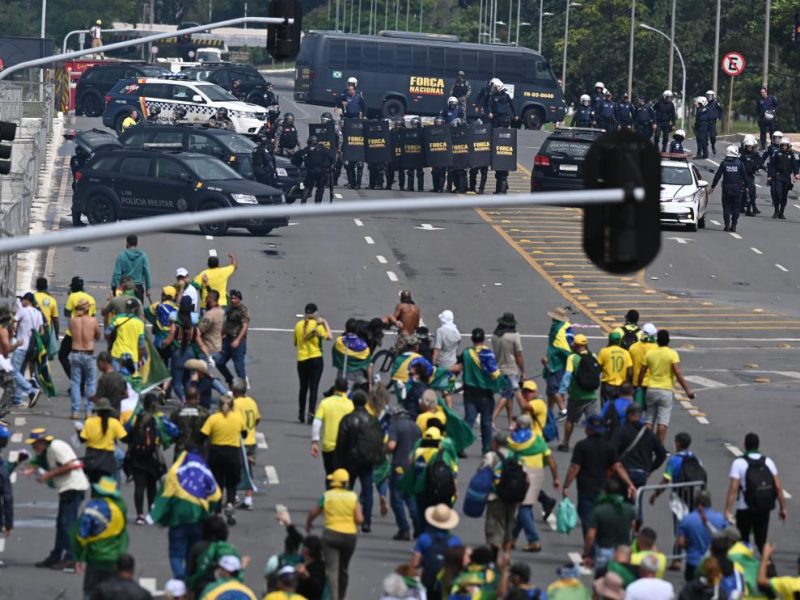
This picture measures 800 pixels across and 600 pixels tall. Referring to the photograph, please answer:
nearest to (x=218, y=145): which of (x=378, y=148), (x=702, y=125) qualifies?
(x=378, y=148)

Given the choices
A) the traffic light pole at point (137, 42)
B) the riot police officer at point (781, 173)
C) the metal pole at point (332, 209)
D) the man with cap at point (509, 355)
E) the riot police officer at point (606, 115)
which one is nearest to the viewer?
the metal pole at point (332, 209)

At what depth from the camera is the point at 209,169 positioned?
124ft

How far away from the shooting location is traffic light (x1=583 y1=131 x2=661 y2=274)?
1113 cm

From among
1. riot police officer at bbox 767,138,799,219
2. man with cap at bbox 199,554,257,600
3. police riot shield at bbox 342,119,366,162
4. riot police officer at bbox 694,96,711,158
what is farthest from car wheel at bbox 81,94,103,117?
man with cap at bbox 199,554,257,600

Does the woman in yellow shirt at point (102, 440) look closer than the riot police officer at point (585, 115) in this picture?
Yes

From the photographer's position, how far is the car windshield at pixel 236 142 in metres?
41.4

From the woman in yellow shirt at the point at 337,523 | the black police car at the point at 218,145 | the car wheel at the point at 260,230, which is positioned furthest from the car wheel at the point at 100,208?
the woman in yellow shirt at the point at 337,523

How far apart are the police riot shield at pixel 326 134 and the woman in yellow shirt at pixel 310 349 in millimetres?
17582

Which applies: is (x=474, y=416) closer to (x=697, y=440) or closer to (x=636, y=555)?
(x=697, y=440)

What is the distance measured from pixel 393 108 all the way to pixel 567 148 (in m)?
27.5

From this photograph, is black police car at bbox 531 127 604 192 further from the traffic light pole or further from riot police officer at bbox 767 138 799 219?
the traffic light pole

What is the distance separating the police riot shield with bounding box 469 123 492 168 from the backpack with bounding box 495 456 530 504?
89.3ft

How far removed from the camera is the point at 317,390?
942 inches

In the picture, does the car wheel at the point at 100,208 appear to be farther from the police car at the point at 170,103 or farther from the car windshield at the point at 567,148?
the police car at the point at 170,103
